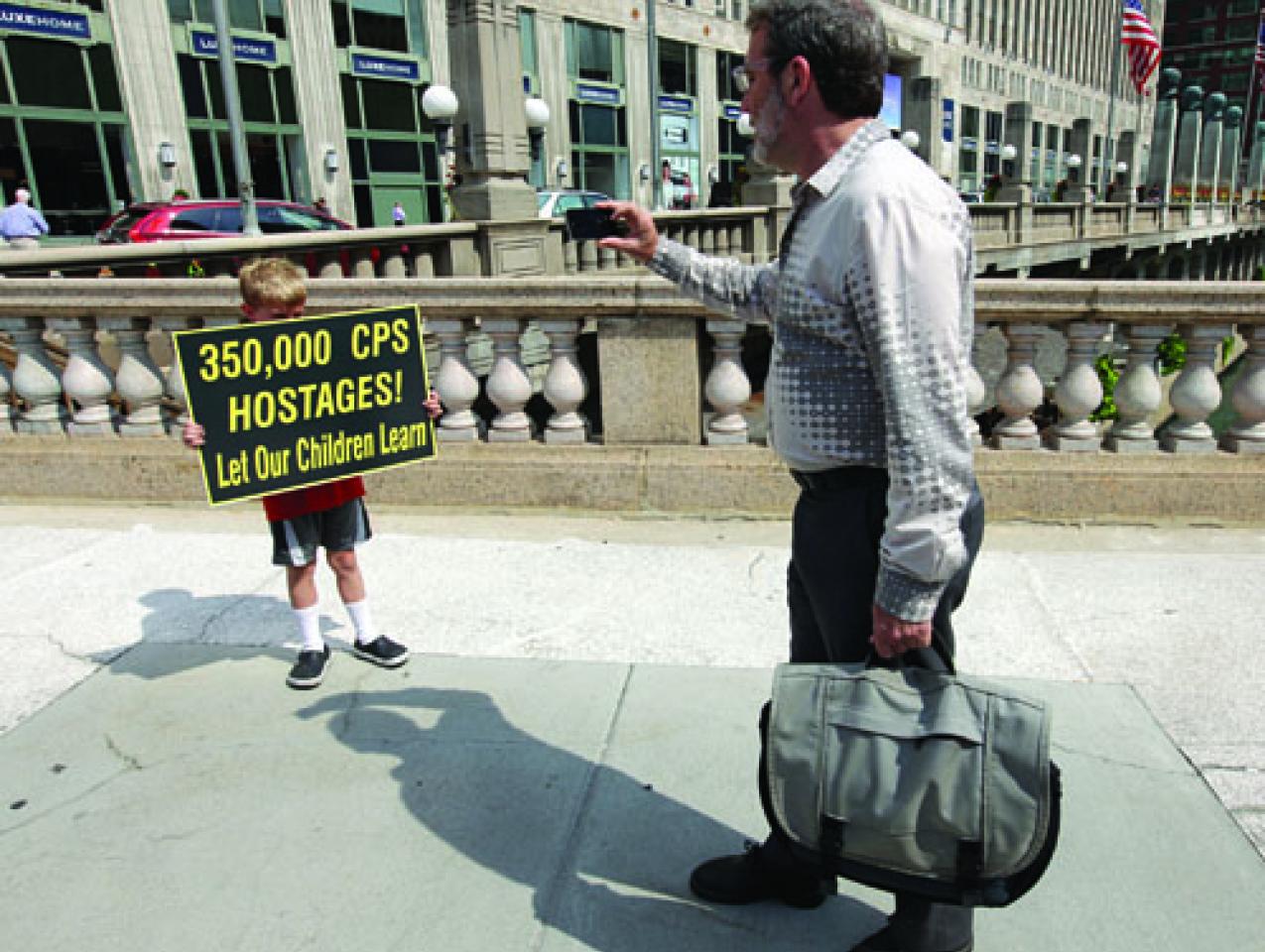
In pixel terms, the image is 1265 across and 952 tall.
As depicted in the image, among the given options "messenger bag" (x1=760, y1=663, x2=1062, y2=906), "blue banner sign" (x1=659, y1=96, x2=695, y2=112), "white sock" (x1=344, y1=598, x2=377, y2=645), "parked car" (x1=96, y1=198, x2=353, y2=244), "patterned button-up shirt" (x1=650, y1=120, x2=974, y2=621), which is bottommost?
"white sock" (x1=344, y1=598, x2=377, y2=645)

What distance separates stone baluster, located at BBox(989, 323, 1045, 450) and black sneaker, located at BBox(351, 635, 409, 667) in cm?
321

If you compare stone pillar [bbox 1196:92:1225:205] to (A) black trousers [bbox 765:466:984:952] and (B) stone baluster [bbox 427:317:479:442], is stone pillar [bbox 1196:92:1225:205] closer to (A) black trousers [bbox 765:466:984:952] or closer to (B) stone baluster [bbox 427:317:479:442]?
(B) stone baluster [bbox 427:317:479:442]

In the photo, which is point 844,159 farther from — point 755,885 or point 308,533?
point 308,533

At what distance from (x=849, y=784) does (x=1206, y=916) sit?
1.13 m

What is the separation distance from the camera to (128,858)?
2.46 m

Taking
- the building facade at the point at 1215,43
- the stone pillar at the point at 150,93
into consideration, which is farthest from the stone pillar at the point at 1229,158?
the building facade at the point at 1215,43

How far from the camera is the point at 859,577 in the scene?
1903mm

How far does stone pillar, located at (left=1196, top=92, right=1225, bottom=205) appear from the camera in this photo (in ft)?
165

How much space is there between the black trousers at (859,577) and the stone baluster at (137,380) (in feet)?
14.9

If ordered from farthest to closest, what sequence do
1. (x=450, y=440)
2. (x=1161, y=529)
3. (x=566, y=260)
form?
(x=566, y=260)
(x=450, y=440)
(x=1161, y=529)

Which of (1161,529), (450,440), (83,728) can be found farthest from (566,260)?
(83,728)

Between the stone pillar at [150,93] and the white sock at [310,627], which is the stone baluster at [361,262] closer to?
the white sock at [310,627]

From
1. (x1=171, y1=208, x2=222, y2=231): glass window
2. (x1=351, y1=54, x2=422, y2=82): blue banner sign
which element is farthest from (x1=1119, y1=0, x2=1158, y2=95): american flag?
(x1=171, y1=208, x2=222, y2=231): glass window

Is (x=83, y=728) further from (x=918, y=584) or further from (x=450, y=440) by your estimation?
(x=918, y=584)
